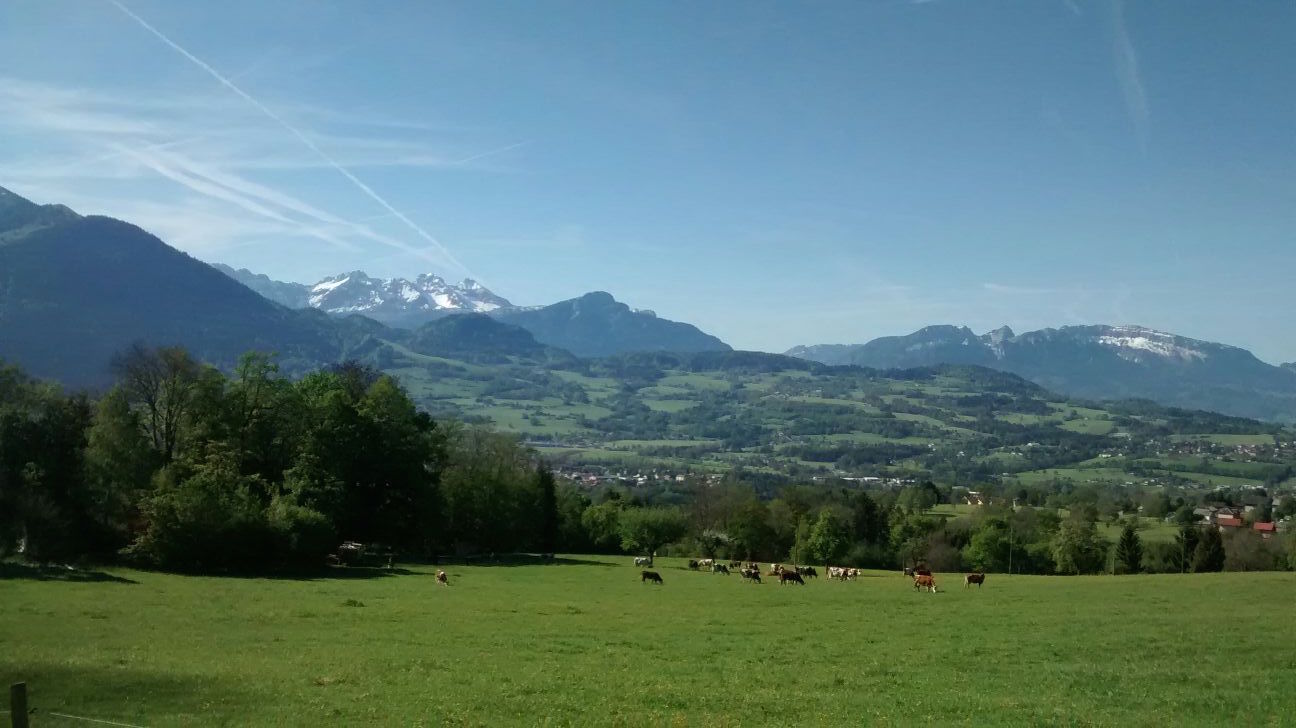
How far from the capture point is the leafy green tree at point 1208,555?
69.6 meters

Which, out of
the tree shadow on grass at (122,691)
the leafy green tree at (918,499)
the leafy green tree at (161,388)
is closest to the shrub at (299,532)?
the leafy green tree at (161,388)

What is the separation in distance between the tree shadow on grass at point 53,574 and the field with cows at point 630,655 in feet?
0.92

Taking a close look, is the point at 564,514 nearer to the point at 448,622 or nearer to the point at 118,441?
the point at 118,441

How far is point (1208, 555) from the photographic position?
6950cm

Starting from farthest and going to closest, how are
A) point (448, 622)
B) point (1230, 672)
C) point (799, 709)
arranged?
point (448, 622) → point (1230, 672) → point (799, 709)

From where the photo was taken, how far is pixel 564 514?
3273 inches

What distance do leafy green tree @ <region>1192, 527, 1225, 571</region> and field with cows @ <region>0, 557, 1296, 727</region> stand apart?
3648 cm

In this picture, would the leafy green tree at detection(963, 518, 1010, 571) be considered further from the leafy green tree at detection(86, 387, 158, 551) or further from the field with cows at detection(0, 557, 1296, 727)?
the leafy green tree at detection(86, 387, 158, 551)

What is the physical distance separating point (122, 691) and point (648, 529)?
6448 cm

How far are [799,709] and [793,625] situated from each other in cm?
1207

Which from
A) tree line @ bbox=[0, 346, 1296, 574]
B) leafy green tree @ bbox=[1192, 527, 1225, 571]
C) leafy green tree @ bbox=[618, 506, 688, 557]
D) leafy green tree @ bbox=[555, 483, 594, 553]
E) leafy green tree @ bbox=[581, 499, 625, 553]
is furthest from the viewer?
leafy green tree @ bbox=[581, 499, 625, 553]

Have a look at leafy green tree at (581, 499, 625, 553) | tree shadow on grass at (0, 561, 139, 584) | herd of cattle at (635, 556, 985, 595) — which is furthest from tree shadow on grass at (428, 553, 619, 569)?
tree shadow on grass at (0, 561, 139, 584)

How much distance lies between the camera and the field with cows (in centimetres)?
1623

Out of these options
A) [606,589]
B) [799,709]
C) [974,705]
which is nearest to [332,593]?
[606,589]
